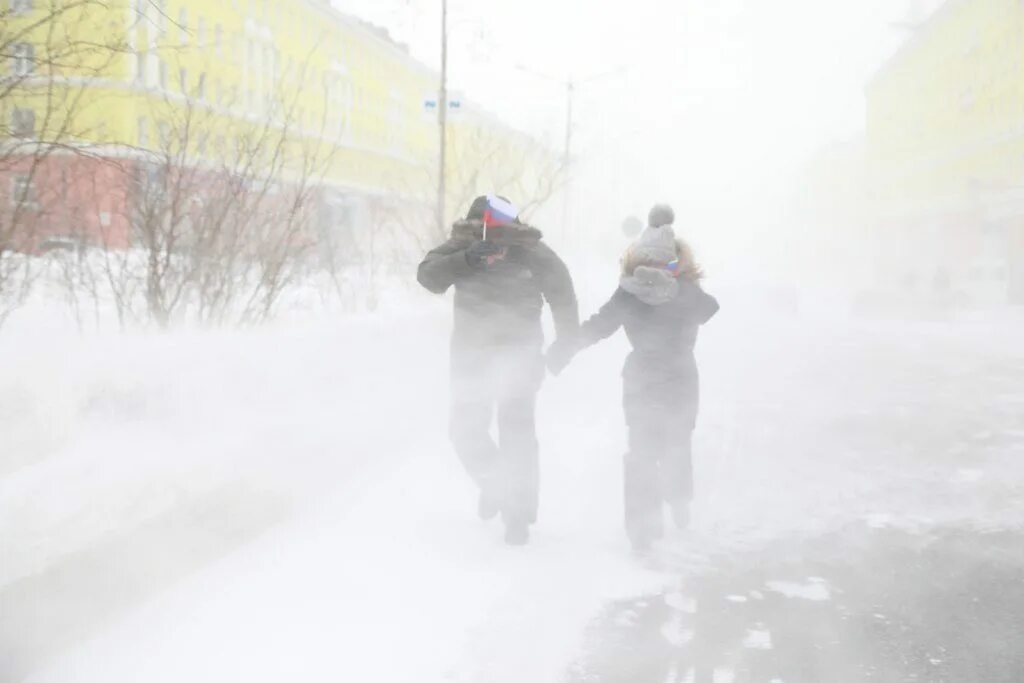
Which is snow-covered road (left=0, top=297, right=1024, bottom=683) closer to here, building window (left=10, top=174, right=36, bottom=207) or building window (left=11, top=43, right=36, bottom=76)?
building window (left=10, top=174, right=36, bottom=207)

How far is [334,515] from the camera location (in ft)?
19.9

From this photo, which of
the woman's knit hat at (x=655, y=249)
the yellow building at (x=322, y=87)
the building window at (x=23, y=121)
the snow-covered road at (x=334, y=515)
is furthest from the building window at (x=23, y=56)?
the yellow building at (x=322, y=87)

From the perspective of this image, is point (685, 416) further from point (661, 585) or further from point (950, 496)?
point (950, 496)

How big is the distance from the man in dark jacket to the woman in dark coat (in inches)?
11.4

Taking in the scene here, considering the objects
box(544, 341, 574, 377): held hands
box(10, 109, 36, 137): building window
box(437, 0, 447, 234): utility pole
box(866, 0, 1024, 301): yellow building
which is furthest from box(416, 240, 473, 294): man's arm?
box(866, 0, 1024, 301): yellow building

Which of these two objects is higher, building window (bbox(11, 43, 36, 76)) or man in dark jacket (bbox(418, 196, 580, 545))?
building window (bbox(11, 43, 36, 76))

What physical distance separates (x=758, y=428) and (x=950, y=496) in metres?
2.85

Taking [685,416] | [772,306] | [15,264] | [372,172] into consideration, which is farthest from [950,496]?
[372,172]

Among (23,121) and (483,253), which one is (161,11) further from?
(483,253)

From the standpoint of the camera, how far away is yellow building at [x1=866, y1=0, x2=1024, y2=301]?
138 ft

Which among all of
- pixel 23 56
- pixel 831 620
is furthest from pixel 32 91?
pixel 831 620

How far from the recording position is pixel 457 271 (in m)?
Answer: 5.34

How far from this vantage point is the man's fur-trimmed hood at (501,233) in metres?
5.31

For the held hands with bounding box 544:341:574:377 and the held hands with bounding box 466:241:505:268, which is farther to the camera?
the held hands with bounding box 544:341:574:377
